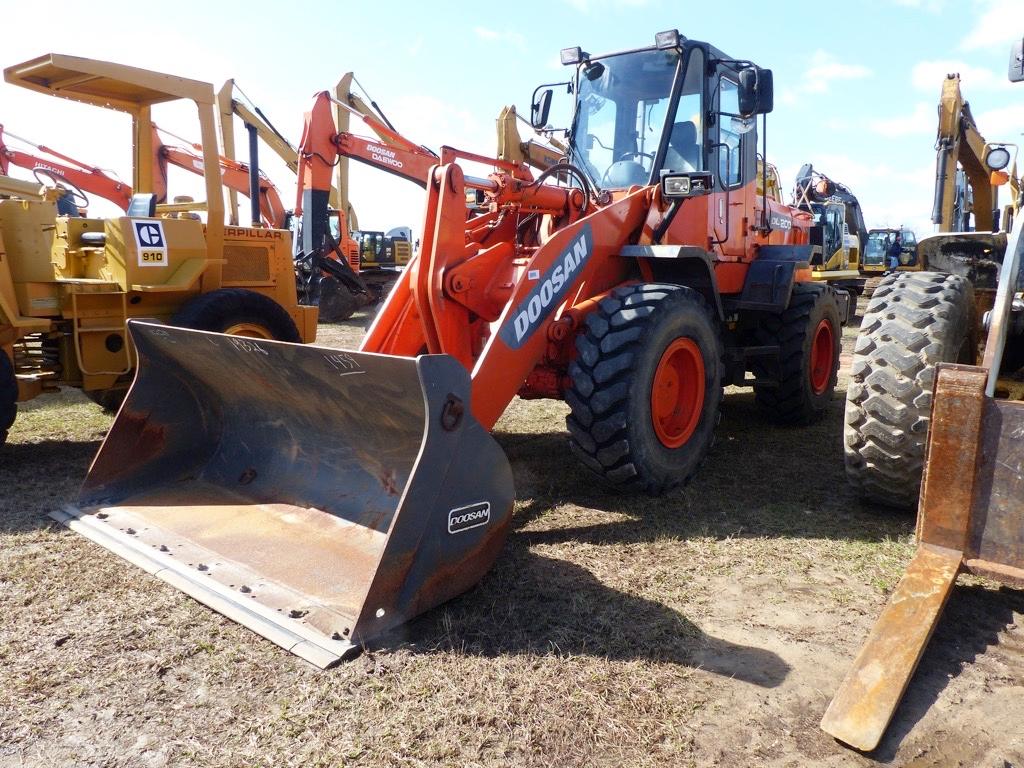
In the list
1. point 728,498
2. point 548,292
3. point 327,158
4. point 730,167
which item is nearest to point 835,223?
point 327,158

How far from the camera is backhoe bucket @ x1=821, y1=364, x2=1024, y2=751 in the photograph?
2.75 metres

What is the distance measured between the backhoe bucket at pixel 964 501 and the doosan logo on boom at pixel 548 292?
1.90 m

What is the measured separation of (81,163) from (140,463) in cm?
961

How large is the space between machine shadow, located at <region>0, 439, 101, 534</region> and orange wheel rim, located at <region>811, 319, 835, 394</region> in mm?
5577

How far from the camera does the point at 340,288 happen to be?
15266 millimetres

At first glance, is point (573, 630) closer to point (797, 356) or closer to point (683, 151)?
point (683, 151)

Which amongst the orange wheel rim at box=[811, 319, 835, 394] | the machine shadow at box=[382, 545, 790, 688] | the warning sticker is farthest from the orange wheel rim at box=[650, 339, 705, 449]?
the warning sticker

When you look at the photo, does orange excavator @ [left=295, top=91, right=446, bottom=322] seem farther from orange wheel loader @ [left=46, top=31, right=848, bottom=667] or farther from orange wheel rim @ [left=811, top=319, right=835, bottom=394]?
orange wheel rim @ [left=811, top=319, right=835, bottom=394]

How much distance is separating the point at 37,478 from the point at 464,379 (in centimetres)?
350

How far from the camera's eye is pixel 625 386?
160 inches

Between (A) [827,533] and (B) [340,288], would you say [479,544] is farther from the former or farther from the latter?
(B) [340,288]

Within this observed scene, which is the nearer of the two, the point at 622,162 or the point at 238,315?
the point at 622,162

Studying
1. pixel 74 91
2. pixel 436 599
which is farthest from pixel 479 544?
pixel 74 91

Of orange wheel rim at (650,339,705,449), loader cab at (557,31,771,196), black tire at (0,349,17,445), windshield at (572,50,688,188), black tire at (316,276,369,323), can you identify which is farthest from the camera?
black tire at (316,276,369,323)
